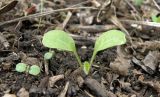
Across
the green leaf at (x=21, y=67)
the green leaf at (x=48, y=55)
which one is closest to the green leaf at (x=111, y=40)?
the green leaf at (x=48, y=55)

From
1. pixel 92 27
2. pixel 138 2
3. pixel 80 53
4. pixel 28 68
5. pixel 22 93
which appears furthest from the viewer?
pixel 138 2

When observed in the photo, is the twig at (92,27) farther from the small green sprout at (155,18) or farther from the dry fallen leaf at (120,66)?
the dry fallen leaf at (120,66)

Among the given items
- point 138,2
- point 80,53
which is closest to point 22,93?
point 80,53

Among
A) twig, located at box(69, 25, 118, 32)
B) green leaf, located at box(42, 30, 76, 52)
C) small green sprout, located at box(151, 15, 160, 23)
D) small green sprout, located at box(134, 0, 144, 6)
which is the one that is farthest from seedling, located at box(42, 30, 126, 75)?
small green sprout, located at box(134, 0, 144, 6)

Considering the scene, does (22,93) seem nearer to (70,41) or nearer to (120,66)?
(70,41)

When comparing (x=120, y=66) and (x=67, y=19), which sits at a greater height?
(x=67, y=19)

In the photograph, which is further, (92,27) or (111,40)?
(92,27)
